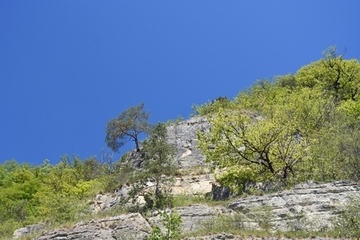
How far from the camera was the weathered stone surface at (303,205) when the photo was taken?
2073 cm

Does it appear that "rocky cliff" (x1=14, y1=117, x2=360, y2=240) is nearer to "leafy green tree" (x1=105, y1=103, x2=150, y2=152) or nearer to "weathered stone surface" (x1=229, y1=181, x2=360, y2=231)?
"weathered stone surface" (x1=229, y1=181, x2=360, y2=231)

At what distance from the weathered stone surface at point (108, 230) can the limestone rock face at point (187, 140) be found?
13.7 metres

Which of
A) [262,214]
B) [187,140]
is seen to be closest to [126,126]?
[187,140]

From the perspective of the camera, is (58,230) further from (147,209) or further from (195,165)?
(195,165)

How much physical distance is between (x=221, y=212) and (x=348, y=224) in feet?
20.5

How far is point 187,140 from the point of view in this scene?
4025cm

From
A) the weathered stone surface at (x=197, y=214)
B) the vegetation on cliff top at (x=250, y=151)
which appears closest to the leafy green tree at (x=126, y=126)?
the vegetation on cliff top at (x=250, y=151)

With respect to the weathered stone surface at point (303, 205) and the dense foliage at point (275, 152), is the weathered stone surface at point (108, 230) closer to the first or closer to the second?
the weathered stone surface at point (303, 205)

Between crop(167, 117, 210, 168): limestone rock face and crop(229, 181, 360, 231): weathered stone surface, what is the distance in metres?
13.1

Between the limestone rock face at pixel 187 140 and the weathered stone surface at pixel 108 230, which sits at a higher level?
the limestone rock face at pixel 187 140

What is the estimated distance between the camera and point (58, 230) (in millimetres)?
22281

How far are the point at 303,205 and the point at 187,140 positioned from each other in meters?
19.4

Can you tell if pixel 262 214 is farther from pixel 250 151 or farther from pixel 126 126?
pixel 126 126

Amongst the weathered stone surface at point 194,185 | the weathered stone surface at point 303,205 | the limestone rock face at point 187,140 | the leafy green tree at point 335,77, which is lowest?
the weathered stone surface at point 303,205
